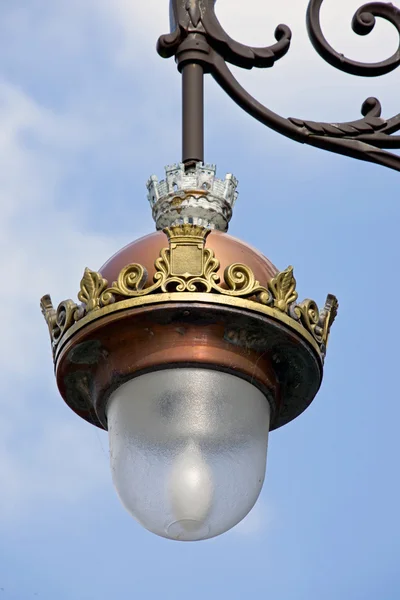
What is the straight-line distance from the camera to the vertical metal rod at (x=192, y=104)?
25.2 feet

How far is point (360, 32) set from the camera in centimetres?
799

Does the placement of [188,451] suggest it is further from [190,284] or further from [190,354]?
[190,284]

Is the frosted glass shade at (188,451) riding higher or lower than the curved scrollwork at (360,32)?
lower

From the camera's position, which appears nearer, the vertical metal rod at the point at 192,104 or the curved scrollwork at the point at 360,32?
the vertical metal rod at the point at 192,104

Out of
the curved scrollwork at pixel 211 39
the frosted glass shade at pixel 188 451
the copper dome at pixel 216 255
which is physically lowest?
the frosted glass shade at pixel 188 451

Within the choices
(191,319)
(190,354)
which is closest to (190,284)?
(191,319)

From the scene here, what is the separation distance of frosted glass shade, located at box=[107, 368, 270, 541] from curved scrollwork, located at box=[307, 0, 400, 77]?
154 cm

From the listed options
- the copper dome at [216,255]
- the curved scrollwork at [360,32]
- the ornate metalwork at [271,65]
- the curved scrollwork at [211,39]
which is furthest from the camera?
the curved scrollwork at [360,32]

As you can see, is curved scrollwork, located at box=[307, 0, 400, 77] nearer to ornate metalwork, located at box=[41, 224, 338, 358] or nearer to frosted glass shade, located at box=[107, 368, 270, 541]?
ornate metalwork, located at box=[41, 224, 338, 358]

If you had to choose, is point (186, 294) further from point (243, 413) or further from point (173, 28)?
point (173, 28)

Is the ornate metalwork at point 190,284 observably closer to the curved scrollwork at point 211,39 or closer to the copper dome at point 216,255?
the copper dome at point 216,255

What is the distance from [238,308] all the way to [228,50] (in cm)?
132

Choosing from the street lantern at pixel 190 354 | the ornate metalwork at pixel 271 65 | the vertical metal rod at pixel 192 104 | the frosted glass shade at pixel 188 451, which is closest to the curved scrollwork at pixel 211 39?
the ornate metalwork at pixel 271 65

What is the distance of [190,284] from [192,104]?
1.06m
